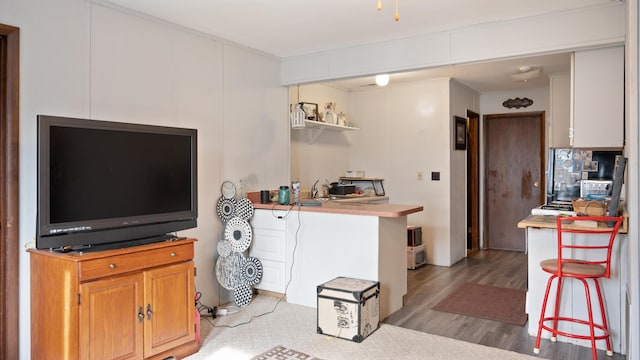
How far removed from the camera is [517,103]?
6.56 meters

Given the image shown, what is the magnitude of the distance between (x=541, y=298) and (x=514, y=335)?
1.10ft

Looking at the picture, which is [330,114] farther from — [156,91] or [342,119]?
[156,91]

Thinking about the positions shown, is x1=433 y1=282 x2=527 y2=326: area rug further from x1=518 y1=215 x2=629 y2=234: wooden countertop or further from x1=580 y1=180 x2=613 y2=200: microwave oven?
x1=580 y1=180 x2=613 y2=200: microwave oven

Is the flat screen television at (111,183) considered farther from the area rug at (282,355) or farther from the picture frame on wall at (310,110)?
the picture frame on wall at (310,110)

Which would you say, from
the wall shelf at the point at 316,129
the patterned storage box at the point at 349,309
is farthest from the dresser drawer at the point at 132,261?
the wall shelf at the point at 316,129

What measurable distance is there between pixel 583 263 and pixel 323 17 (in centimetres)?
257

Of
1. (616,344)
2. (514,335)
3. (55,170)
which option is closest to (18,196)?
(55,170)

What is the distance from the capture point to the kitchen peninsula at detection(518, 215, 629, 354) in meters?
3.00

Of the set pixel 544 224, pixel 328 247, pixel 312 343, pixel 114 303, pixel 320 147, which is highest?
pixel 320 147

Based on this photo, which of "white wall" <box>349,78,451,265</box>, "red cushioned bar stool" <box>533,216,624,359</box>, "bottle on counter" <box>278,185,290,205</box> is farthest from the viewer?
"white wall" <box>349,78,451,265</box>

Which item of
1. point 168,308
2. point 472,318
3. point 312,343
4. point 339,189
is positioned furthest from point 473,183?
point 168,308

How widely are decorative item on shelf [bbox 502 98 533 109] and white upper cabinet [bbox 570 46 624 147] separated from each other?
3196 mm

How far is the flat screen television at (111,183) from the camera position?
7.89 feet

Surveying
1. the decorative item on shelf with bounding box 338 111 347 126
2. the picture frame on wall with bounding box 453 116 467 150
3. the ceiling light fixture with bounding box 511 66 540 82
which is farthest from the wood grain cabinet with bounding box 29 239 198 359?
the ceiling light fixture with bounding box 511 66 540 82
